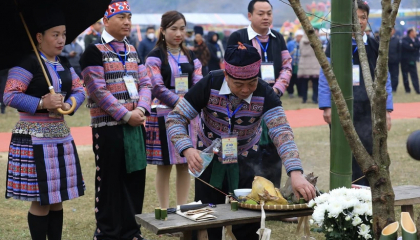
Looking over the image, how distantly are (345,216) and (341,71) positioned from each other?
1143 mm

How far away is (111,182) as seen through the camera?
16.9 ft

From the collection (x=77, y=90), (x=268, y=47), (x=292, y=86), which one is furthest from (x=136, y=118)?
(x=292, y=86)

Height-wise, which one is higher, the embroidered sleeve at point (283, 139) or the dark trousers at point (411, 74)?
the embroidered sleeve at point (283, 139)

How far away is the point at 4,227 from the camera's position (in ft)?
19.8

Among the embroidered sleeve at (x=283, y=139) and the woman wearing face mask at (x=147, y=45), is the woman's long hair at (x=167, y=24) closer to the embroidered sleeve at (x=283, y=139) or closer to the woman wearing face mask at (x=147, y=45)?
the embroidered sleeve at (x=283, y=139)

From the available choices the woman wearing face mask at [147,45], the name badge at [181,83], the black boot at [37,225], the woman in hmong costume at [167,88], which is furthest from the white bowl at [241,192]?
the woman wearing face mask at [147,45]

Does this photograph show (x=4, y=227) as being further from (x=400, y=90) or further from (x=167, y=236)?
(x=400, y=90)

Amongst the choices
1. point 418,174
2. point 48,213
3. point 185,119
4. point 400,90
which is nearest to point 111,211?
point 48,213

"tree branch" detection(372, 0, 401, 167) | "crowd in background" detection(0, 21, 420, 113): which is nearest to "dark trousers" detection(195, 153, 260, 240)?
"tree branch" detection(372, 0, 401, 167)

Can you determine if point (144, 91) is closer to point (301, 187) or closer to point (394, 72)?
point (301, 187)

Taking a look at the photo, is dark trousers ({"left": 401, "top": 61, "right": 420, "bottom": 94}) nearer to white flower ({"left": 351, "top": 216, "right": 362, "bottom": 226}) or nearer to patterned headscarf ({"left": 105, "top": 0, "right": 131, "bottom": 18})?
patterned headscarf ({"left": 105, "top": 0, "right": 131, "bottom": 18})

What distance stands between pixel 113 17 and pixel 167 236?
79.6 inches

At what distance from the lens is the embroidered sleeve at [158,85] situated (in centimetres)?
597

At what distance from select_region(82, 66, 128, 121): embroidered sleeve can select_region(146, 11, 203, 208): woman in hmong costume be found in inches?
38.5
